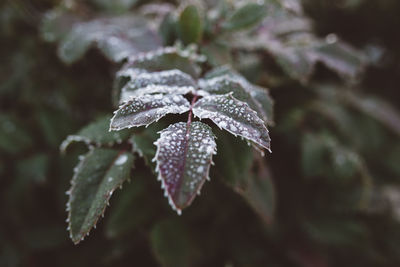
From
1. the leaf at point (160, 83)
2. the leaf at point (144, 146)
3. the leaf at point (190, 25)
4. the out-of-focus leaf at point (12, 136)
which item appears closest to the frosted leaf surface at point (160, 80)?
the leaf at point (160, 83)

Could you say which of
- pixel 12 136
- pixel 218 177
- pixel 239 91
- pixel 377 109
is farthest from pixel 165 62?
pixel 377 109

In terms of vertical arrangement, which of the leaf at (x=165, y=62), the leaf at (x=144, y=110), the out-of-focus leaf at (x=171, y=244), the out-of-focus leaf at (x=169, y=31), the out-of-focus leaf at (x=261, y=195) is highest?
the leaf at (x=144, y=110)

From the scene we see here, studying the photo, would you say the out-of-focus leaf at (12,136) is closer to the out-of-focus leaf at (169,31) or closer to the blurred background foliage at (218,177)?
the blurred background foliage at (218,177)

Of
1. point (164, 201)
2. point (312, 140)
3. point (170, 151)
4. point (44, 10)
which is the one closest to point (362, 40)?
point (312, 140)

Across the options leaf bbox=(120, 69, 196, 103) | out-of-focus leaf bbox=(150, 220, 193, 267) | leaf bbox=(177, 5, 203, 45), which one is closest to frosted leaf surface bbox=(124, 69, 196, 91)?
leaf bbox=(120, 69, 196, 103)

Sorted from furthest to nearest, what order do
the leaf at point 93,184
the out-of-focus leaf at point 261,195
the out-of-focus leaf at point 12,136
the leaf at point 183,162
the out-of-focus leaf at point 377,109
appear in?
the out-of-focus leaf at point 377,109 → the out-of-focus leaf at point 12,136 → the out-of-focus leaf at point 261,195 → the leaf at point 93,184 → the leaf at point 183,162
